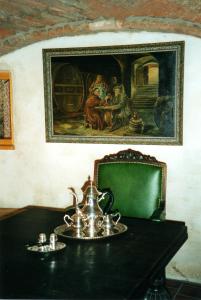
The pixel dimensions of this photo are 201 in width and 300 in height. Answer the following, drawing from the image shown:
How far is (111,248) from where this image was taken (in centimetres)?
218

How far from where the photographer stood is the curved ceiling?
123 inches

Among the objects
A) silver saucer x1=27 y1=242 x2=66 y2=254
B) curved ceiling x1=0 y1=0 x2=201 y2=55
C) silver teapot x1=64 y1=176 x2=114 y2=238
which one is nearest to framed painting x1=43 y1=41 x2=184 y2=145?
curved ceiling x1=0 y1=0 x2=201 y2=55

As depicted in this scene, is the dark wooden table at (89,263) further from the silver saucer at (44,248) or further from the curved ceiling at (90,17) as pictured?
the curved ceiling at (90,17)

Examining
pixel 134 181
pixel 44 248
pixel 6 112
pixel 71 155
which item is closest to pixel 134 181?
pixel 134 181

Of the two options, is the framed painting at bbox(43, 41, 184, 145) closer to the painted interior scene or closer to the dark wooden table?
the painted interior scene

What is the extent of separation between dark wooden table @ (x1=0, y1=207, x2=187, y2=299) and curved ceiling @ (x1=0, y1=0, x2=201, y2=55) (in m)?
1.63

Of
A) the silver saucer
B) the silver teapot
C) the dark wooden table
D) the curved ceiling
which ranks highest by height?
the curved ceiling

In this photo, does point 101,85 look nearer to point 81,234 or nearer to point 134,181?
point 134,181

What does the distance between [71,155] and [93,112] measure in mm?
530

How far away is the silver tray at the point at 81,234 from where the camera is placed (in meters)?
2.31

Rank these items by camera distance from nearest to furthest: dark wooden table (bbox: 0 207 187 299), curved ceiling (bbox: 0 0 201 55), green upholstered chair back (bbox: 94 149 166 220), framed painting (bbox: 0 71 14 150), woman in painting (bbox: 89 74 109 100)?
1. dark wooden table (bbox: 0 207 187 299)
2. curved ceiling (bbox: 0 0 201 55)
3. green upholstered chair back (bbox: 94 149 166 220)
4. woman in painting (bbox: 89 74 109 100)
5. framed painting (bbox: 0 71 14 150)

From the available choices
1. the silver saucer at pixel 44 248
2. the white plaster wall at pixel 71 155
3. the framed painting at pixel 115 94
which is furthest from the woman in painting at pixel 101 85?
the silver saucer at pixel 44 248

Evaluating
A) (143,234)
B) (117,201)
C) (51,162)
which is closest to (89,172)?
(51,162)

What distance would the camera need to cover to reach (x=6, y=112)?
4629 millimetres
